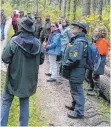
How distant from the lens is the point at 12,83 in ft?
19.7

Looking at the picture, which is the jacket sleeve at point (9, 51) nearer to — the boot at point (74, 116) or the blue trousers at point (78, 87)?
the blue trousers at point (78, 87)

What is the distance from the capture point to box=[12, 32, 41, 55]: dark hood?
586cm

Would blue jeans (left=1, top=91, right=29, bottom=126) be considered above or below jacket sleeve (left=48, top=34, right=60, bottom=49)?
below

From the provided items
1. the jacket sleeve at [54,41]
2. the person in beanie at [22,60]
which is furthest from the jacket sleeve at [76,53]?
the jacket sleeve at [54,41]

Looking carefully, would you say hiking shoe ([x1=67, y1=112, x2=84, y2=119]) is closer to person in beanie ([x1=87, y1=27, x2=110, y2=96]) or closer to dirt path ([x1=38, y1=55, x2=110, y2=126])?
dirt path ([x1=38, y1=55, x2=110, y2=126])

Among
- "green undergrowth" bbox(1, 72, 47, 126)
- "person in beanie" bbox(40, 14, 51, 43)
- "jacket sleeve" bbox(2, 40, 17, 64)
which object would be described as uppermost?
"jacket sleeve" bbox(2, 40, 17, 64)

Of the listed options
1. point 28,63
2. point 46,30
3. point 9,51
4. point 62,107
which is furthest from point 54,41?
point 46,30

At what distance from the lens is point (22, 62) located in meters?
5.89

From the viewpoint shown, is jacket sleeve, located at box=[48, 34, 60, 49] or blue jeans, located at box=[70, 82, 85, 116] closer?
blue jeans, located at box=[70, 82, 85, 116]

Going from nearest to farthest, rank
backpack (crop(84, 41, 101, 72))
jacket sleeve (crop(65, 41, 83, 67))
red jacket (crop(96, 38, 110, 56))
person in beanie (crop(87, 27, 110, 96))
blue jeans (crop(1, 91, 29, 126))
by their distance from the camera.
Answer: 1. blue jeans (crop(1, 91, 29, 126))
2. jacket sleeve (crop(65, 41, 83, 67))
3. backpack (crop(84, 41, 101, 72))
4. person in beanie (crop(87, 27, 110, 96))
5. red jacket (crop(96, 38, 110, 56))

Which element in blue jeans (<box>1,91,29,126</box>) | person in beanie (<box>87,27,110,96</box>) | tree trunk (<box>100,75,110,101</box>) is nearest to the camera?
blue jeans (<box>1,91,29,126</box>)

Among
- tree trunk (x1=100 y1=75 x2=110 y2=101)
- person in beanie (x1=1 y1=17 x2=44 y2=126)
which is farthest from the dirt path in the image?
person in beanie (x1=1 y1=17 x2=44 y2=126)

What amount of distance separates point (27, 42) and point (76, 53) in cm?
142

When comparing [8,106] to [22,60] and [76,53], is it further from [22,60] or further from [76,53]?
[76,53]
